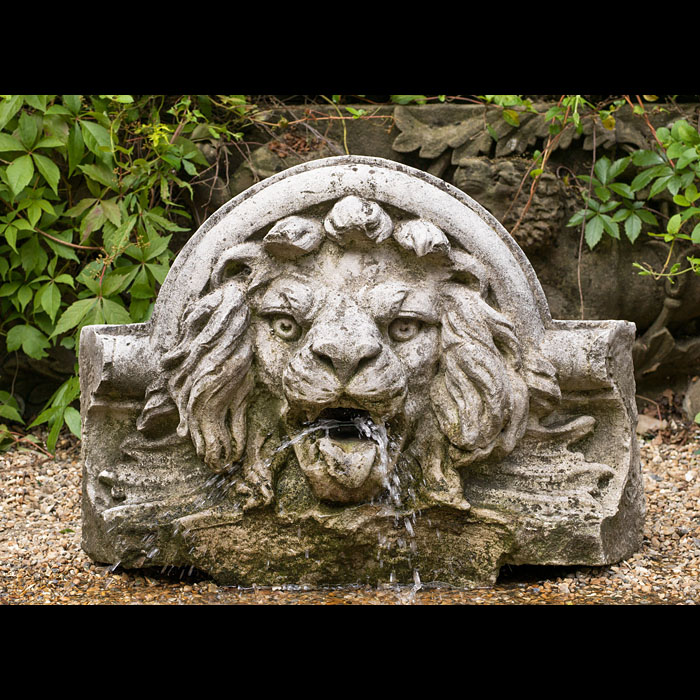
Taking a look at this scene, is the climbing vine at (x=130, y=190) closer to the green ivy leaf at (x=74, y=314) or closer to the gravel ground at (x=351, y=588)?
the green ivy leaf at (x=74, y=314)

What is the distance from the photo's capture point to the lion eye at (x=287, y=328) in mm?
2729

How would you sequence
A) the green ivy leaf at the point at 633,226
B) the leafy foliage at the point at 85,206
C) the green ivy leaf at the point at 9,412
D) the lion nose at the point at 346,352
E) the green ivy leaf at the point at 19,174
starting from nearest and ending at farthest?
the lion nose at the point at 346,352 → the green ivy leaf at the point at 19,174 → the leafy foliage at the point at 85,206 → the green ivy leaf at the point at 633,226 → the green ivy leaf at the point at 9,412

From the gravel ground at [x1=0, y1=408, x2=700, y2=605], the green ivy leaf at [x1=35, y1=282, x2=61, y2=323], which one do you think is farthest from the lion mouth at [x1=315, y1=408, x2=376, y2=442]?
the green ivy leaf at [x1=35, y1=282, x2=61, y2=323]

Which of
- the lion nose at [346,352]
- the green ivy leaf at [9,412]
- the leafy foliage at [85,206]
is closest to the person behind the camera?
the lion nose at [346,352]

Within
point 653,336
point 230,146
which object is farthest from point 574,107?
point 230,146

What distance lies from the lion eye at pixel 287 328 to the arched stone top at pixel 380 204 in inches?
9.7

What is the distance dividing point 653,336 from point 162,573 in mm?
2471

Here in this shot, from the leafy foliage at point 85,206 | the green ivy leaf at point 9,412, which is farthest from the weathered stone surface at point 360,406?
the green ivy leaf at point 9,412

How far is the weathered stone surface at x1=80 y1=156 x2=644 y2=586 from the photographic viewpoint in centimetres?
270

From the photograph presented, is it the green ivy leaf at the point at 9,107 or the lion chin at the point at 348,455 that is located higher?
the green ivy leaf at the point at 9,107

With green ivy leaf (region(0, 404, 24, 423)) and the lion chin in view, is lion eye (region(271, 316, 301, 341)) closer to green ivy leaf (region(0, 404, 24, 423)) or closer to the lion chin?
the lion chin

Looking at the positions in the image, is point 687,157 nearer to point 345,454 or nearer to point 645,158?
point 645,158

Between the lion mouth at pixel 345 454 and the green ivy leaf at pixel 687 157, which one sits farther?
the green ivy leaf at pixel 687 157

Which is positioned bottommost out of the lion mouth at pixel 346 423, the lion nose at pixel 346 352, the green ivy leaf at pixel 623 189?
the lion mouth at pixel 346 423
